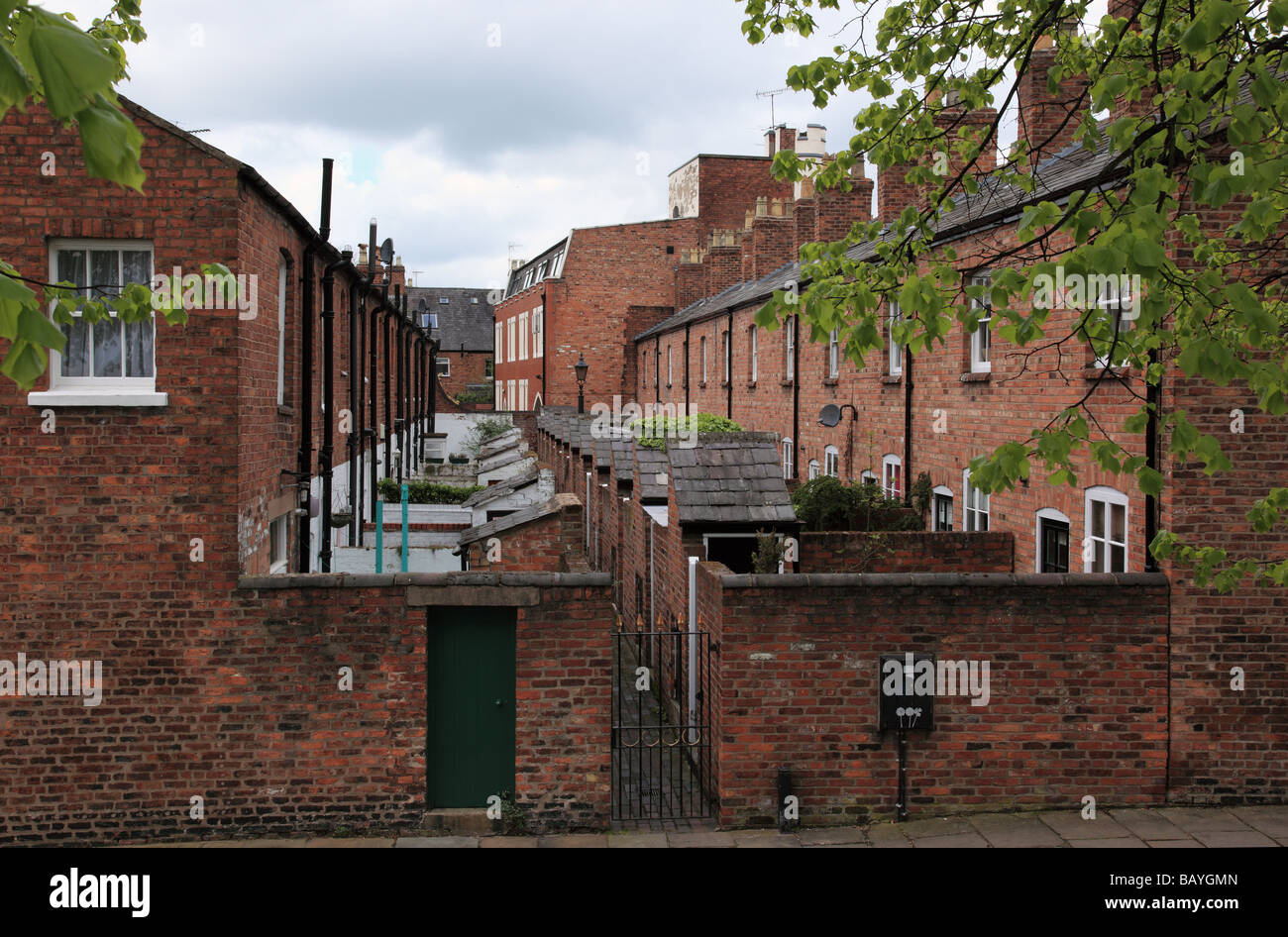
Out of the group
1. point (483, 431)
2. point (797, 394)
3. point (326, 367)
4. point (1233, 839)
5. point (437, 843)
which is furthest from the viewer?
point (483, 431)

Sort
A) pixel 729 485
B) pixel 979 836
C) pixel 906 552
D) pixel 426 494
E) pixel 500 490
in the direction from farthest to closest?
pixel 426 494, pixel 500 490, pixel 906 552, pixel 729 485, pixel 979 836

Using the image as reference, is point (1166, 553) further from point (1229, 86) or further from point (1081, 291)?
point (1229, 86)

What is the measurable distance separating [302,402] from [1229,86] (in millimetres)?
10733

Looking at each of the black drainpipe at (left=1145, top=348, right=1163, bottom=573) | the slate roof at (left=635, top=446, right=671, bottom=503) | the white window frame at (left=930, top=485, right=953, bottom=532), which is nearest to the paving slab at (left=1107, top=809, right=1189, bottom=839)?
the black drainpipe at (left=1145, top=348, right=1163, bottom=573)

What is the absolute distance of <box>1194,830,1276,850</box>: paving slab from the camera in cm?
803

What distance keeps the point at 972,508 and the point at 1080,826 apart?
6.47 m

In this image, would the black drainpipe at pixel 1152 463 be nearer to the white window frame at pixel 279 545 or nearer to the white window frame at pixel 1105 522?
the white window frame at pixel 1105 522

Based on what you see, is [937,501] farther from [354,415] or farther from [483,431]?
[483,431]

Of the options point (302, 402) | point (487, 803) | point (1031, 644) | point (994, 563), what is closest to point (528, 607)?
point (487, 803)

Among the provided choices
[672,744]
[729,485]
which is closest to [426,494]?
[729,485]

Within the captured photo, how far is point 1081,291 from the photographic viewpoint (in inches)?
215

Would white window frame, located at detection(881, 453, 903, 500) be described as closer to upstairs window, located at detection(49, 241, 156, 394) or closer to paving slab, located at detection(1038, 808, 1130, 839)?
paving slab, located at detection(1038, 808, 1130, 839)

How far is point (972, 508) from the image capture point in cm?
1438

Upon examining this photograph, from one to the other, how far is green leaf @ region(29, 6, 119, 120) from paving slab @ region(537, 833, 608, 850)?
705cm
